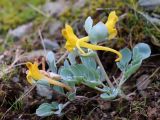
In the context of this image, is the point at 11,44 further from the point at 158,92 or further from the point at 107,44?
the point at 158,92

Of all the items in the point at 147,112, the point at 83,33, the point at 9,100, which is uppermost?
the point at 83,33

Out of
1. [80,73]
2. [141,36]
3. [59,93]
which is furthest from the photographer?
[141,36]

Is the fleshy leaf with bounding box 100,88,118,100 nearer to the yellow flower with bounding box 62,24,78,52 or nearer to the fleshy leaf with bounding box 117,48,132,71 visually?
the fleshy leaf with bounding box 117,48,132,71

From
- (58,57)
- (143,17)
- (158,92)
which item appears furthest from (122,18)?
(158,92)

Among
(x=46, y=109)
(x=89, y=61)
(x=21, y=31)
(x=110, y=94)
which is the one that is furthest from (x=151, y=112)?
(x=21, y=31)

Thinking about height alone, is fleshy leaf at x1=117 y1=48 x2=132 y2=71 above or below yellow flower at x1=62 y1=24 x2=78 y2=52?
below

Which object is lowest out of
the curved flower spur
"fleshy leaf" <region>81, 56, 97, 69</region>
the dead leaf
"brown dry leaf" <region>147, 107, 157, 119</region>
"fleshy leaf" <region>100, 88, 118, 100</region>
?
"brown dry leaf" <region>147, 107, 157, 119</region>

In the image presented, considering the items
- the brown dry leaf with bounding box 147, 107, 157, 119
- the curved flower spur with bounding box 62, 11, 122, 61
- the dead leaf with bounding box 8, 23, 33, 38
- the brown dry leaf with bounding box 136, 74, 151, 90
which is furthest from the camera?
the dead leaf with bounding box 8, 23, 33, 38

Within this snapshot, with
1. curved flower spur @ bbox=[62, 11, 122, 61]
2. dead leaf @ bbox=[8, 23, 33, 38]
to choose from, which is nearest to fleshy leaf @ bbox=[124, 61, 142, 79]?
curved flower spur @ bbox=[62, 11, 122, 61]

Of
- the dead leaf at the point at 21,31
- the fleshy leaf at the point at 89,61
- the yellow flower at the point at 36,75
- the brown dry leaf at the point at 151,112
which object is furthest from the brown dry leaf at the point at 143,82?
the dead leaf at the point at 21,31
